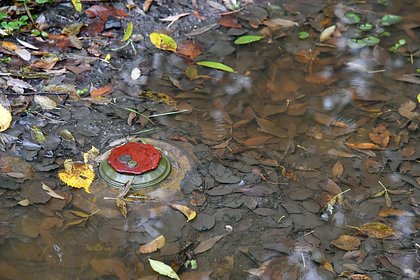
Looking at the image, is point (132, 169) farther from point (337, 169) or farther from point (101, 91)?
point (337, 169)

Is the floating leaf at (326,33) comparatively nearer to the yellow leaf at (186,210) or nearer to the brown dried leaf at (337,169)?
the brown dried leaf at (337,169)

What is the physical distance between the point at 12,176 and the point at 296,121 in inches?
61.1

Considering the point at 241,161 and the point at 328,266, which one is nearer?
the point at 328,266

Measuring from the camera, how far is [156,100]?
3.32m

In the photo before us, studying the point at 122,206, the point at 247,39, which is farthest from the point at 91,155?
the point at 247,39

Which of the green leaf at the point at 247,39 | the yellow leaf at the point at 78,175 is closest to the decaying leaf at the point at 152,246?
the yellow leaf at the point at 78,175

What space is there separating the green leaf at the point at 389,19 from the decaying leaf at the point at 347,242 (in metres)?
2.05

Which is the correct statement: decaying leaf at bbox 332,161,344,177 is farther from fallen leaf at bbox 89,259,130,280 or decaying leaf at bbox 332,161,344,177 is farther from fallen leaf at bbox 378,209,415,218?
fallen leaf at bbox 89,259,130,280

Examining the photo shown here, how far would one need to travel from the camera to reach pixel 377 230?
2711 millimetres

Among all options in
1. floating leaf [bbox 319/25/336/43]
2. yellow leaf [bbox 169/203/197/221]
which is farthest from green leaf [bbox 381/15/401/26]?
yellow leaf [bbox 169/203/197/221]

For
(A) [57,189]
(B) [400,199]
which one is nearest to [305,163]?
(B) [400,199]

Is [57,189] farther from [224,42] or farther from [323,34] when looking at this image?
[323,34]

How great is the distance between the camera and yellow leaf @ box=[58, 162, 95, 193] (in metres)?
2.79

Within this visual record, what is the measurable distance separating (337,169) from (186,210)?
0.85m
